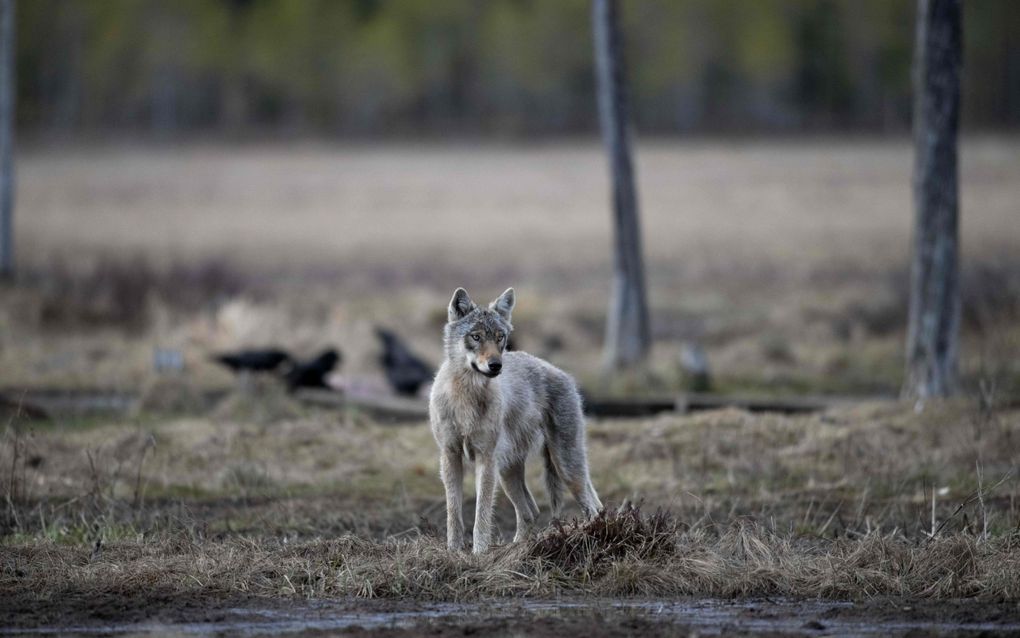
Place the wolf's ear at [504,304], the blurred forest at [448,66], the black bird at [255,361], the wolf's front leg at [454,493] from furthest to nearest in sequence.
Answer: the blurred forest at [448,66] → the black bird at [255,361] → the wolf's ear at [504,304] → the wolf's front leg at [454,493]

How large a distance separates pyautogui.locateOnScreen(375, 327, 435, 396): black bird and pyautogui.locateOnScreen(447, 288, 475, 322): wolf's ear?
7.68 metres

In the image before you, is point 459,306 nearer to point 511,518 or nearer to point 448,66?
point 511,518

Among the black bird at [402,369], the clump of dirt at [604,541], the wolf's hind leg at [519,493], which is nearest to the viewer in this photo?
the clump of dirt at [604,541]

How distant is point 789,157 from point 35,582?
161 feet

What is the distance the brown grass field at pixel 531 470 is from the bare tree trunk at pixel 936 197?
771mm

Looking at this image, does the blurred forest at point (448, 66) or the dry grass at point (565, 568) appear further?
the blurred forest at point (448, 66)

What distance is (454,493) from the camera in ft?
30.3

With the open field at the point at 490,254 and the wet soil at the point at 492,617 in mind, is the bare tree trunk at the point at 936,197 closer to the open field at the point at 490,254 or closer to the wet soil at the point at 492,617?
the open field at the point at 490,254

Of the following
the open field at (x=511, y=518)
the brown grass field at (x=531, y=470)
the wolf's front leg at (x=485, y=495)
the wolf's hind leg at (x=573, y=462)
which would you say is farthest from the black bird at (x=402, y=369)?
the wolf's front leg at (x=485, y=495)

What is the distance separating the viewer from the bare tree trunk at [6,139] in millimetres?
24734

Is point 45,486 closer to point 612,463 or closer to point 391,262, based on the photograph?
point 612,463

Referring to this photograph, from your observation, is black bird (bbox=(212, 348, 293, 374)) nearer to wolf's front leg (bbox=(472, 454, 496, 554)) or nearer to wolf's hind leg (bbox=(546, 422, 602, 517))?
wolf's hind leg (bbox=(546, 422, 602, 517))

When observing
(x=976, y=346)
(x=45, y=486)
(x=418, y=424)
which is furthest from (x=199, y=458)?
(x=976, y=346)

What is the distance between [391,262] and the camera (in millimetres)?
39938
